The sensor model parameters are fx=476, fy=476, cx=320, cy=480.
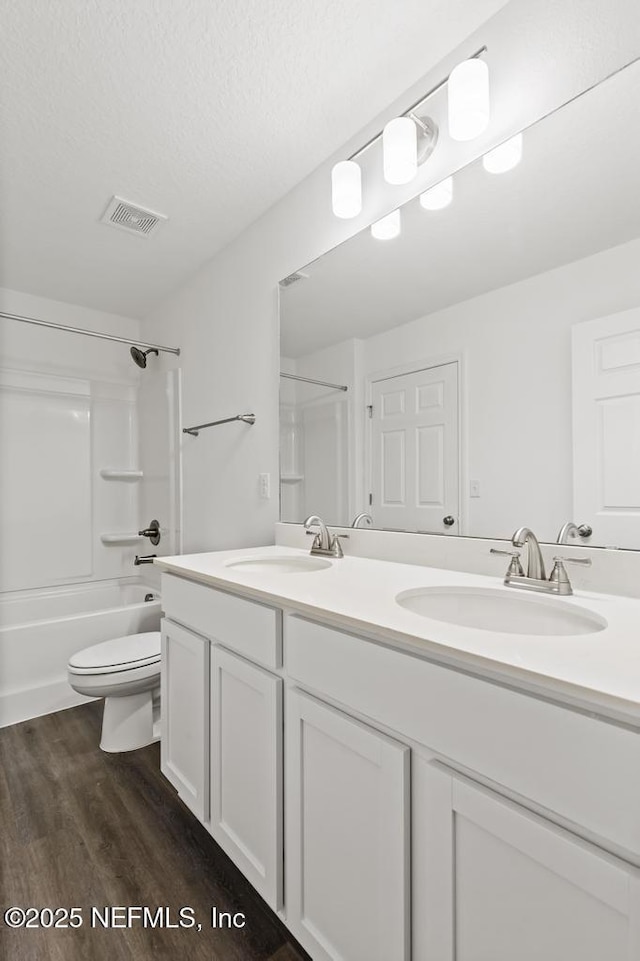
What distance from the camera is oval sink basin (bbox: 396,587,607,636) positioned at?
0.95m

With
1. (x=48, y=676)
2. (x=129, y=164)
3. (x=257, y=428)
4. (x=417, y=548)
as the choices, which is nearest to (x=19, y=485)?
(x=48, y=676)

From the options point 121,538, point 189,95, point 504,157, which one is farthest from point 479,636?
point 121,538

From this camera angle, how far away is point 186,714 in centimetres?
147

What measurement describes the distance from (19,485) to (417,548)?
2526 millimetres

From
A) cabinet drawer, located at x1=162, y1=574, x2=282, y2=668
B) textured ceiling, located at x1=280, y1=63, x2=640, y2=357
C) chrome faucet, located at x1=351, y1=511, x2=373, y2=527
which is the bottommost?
cabinet drawer, located at x1=162, y1=574, x2=282, y2=668

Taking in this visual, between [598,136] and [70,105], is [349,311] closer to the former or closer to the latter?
[598,136]

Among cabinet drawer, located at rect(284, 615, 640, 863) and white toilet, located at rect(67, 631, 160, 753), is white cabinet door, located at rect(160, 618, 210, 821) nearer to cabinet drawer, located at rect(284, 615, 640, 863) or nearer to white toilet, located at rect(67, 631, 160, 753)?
white toilet, located at rect(67, 631, 160, 753)

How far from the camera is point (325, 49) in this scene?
136cm

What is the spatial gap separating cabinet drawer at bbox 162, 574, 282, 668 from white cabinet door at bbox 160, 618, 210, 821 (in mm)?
53

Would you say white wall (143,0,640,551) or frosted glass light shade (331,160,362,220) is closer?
white wall (143,0,640,551)

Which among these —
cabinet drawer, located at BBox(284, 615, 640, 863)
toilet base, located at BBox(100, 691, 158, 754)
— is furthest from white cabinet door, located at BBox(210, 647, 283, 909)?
toilet base, located at BBox(100, 691, 158, 754)

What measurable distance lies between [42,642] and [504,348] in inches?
98.7

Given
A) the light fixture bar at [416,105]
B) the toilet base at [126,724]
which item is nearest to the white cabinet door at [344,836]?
the toilet base at [126,724]

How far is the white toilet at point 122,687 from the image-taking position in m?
1.92
